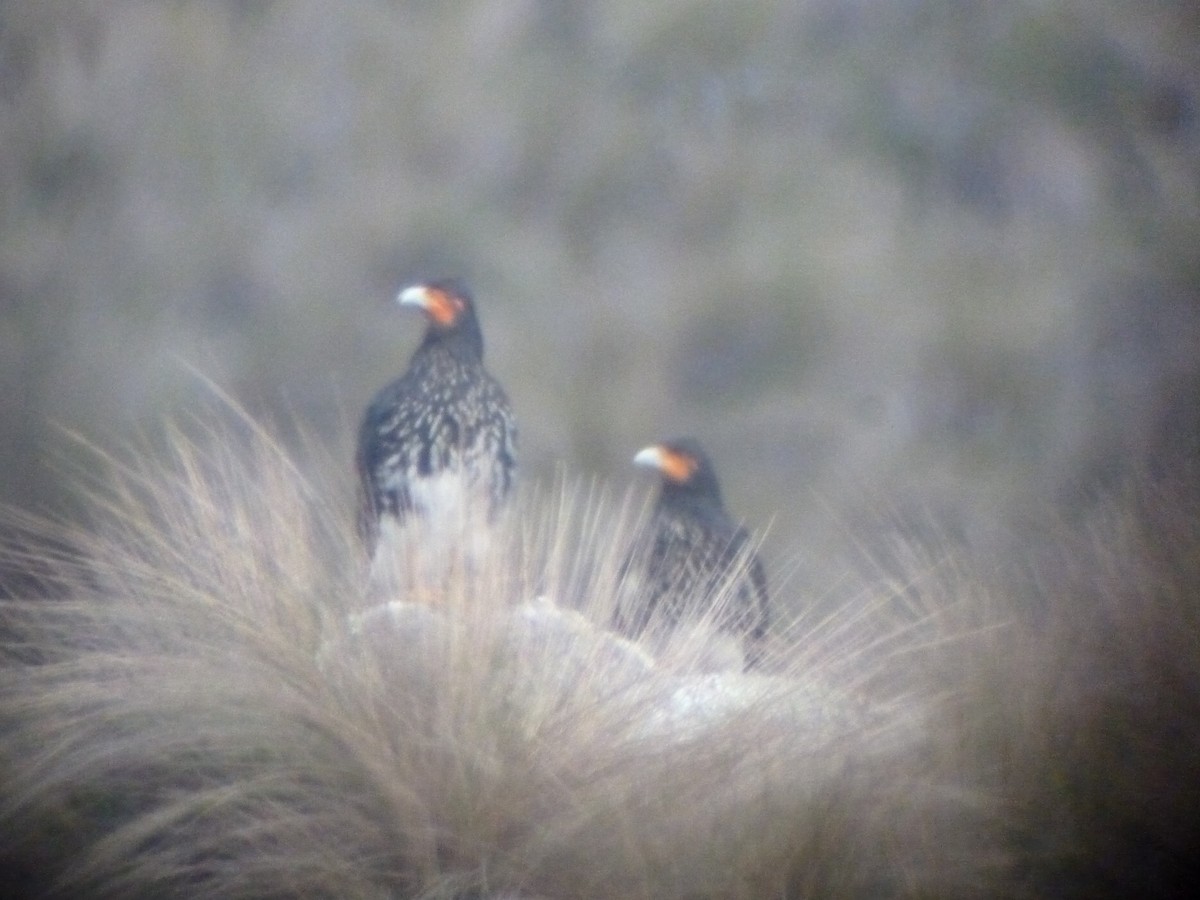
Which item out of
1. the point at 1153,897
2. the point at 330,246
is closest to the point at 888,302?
the point at 330,246

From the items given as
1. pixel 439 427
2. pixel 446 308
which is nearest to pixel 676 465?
pixel 439 427

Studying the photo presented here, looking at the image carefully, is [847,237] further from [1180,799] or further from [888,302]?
[1180,799]

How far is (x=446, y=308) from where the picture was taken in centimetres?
400

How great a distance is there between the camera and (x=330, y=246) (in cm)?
549

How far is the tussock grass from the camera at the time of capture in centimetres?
234

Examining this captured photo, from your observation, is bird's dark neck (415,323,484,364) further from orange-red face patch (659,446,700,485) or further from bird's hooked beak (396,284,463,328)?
orange-red face patch (659,446,700,485)

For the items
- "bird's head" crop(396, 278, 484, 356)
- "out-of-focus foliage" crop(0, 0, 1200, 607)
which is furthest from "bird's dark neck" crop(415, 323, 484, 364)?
"out-of-focus foliage" crop(0, 0, 1200, 607)

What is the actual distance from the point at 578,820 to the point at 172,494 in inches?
48.2

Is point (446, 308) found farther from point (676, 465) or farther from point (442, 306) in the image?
point (676, 465)

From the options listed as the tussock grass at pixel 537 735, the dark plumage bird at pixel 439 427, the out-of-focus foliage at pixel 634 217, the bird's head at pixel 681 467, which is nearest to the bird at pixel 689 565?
the bird's head at pixel 681 467

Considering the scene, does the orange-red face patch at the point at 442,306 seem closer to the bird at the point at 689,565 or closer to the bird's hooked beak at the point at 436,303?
the bird's hooked beak at the point at 436,303

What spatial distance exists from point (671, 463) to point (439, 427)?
681mm

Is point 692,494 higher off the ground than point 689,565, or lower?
higher

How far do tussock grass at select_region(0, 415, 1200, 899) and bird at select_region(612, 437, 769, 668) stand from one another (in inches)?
5.8
